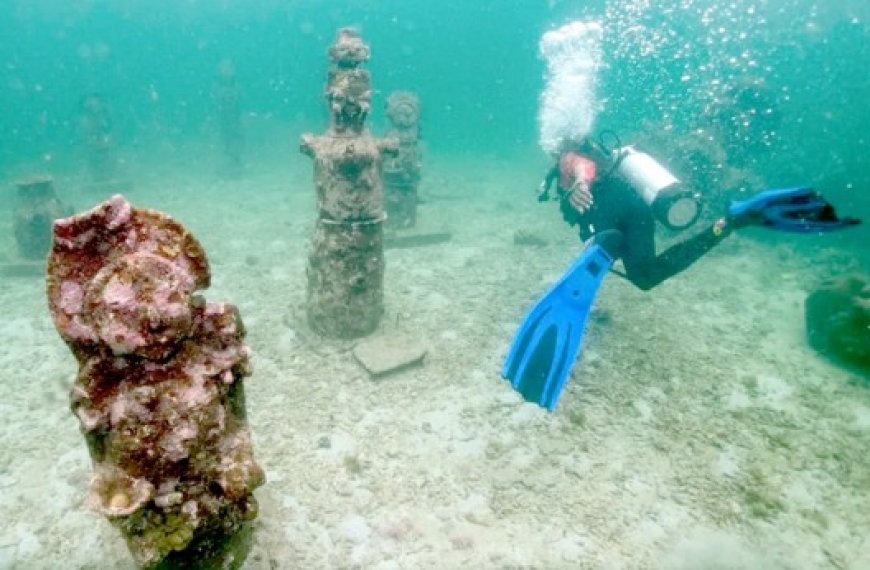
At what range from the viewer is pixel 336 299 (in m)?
6.39

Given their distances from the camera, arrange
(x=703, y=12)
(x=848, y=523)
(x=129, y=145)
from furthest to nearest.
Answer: (x=703, y=12) → (x=129, y=145) → (x=848, y=523)

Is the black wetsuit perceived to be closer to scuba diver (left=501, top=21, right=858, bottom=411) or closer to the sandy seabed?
scuba diver (left=501, top=21, right=858, bottom=411)

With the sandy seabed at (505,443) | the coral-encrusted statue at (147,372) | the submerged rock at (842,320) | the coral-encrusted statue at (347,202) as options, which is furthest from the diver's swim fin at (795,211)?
the coral-encrusted statue at (147,372)

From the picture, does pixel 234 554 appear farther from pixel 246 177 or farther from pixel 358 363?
pixel 246 177

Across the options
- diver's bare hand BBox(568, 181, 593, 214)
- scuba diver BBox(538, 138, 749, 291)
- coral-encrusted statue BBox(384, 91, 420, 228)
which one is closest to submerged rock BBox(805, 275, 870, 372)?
scuba diver BBox(538, 138, 749, 291)

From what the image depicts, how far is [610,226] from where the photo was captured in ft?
19.7

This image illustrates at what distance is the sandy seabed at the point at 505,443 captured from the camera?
3900 mm

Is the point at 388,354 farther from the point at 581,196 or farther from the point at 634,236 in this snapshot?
the point at 634,236

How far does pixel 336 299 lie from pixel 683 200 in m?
4.14

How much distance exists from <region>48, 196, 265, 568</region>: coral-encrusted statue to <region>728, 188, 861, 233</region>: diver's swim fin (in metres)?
5.14

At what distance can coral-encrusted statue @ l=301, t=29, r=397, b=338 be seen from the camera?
5.85 m

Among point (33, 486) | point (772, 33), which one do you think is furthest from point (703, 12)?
point (33, 486)

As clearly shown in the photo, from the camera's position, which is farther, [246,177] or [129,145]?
[129,145]

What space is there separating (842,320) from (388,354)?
Result: 5990mm
